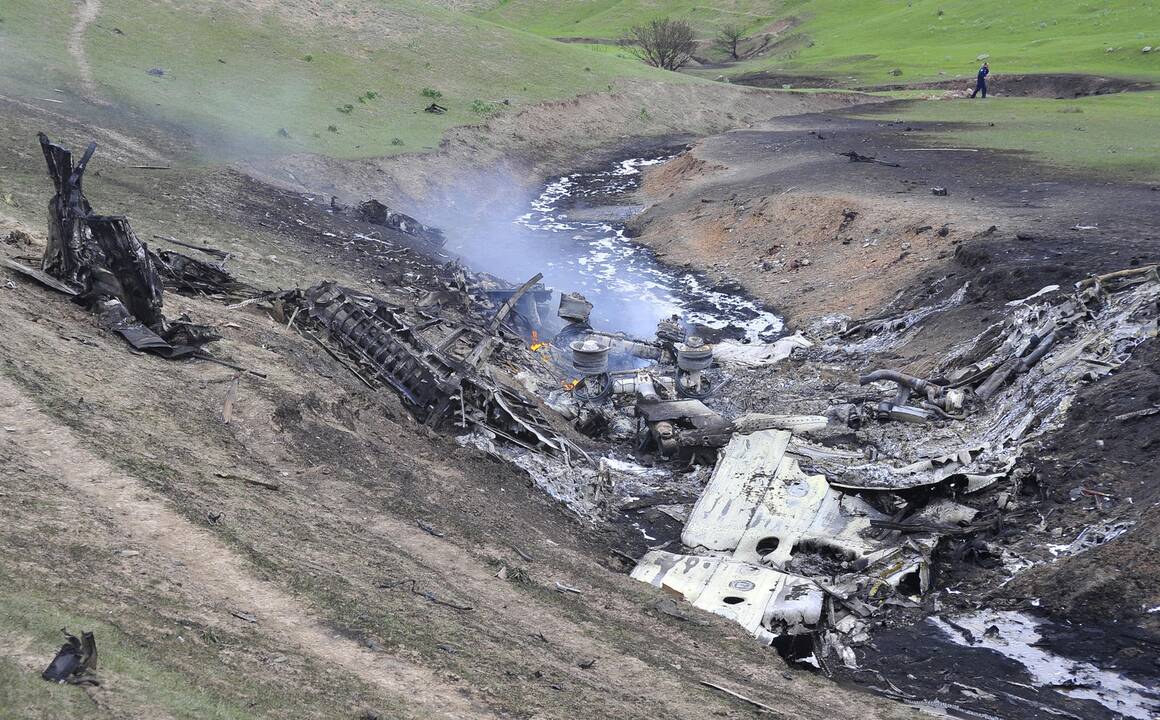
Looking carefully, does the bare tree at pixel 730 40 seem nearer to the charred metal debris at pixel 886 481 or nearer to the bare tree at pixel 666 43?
the bare tree at pixel 666 43

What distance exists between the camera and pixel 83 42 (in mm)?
34812

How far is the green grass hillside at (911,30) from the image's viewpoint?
53219 mm

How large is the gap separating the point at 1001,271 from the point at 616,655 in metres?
13.8

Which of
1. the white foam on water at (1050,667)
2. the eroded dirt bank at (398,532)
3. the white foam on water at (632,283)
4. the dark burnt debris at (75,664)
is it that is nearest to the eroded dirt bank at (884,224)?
the eroded dirt bank at (398,532)

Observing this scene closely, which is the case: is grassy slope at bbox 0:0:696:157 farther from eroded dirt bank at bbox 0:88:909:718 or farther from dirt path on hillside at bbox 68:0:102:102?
eroded dirt bank at bbox 0:88:909:718

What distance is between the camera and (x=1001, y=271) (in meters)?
18.4

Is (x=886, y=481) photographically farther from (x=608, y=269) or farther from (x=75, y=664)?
(x=608, y=269)

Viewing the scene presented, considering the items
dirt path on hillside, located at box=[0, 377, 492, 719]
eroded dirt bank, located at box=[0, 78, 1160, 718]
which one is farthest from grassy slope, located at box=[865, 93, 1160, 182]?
dirt path on hillside, located at box=[0, 377, 492, 719]

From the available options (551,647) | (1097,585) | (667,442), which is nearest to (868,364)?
(667,442)

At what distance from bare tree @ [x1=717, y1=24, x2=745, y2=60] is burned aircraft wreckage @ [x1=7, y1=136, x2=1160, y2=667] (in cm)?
6896

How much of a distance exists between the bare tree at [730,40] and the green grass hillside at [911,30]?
199 cm

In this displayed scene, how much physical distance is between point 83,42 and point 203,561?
34.5 metres

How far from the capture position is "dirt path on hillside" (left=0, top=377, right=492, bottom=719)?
6.73m

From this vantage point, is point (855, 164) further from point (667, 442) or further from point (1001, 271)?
point (667, 442)
